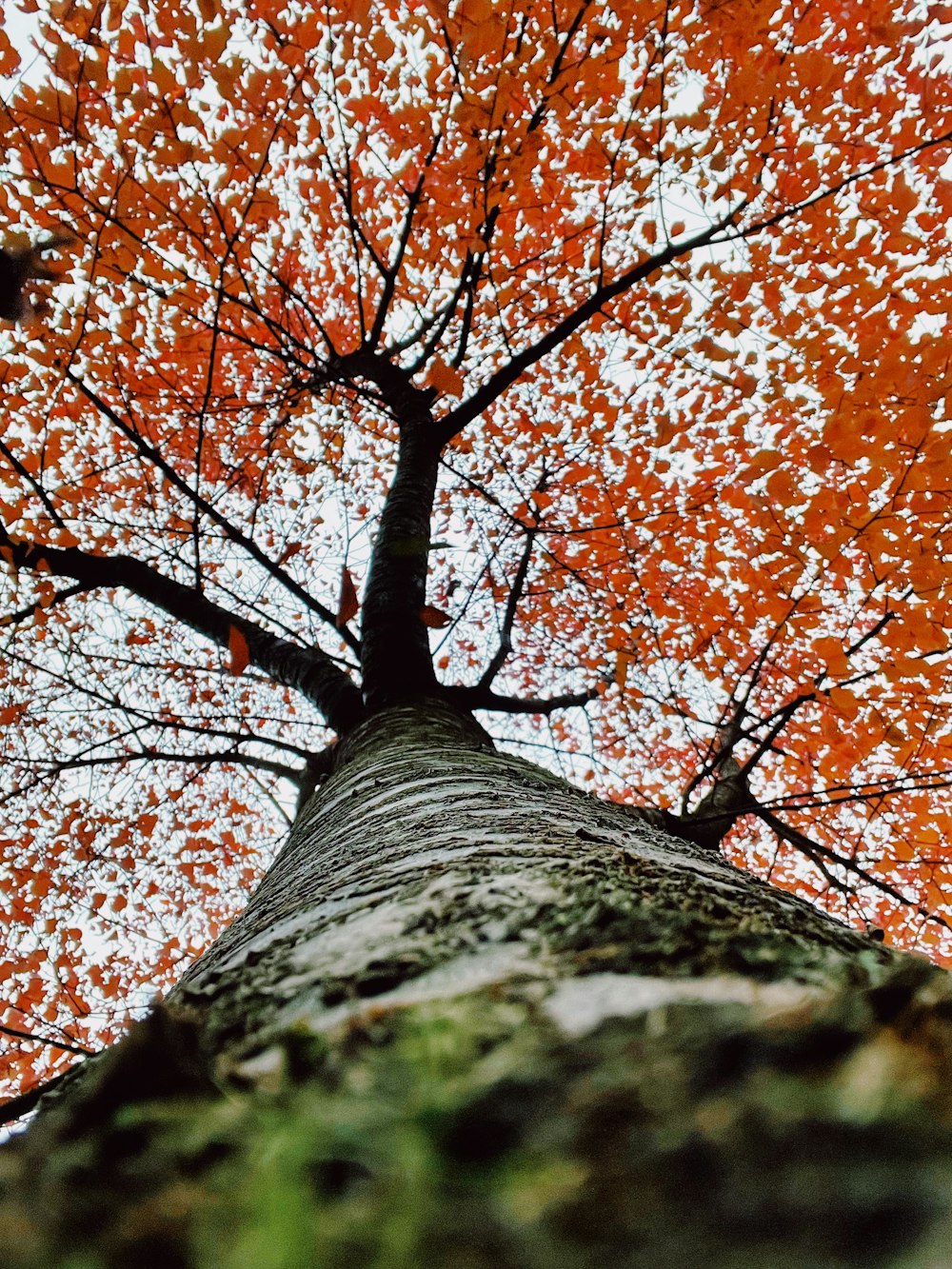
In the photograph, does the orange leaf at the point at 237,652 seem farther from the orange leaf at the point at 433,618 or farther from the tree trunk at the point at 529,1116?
the tree trunk at the point at 529,1116

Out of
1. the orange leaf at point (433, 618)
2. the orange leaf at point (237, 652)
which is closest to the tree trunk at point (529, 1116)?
the orange leaf at point (433, 618)

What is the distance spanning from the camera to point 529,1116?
330mm

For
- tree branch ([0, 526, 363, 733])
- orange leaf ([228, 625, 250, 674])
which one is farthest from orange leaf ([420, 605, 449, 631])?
orange leaf ([228, 625, 250, 674])

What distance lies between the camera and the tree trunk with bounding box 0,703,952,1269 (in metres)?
0.26

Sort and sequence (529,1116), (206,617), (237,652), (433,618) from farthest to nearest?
(206,617)
(237,652)
(433,618)
(529,1116)

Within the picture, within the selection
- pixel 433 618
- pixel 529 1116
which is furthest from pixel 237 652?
pixel 529 1116

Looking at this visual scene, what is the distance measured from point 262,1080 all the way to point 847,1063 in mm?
336

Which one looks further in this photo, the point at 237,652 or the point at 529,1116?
the point at 237,652

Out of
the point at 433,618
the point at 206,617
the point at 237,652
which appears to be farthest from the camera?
the point at 206,617

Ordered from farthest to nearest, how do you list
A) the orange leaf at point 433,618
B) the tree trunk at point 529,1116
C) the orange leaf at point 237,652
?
1. the orange leaf at point 237,652
2. the orange leaf at point 433,618
3. the tree trunk at point 529,1116

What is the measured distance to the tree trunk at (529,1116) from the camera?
10.1 inches

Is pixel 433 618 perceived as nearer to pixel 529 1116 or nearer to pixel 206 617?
pixel 206 617

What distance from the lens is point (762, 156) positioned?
14.2ft

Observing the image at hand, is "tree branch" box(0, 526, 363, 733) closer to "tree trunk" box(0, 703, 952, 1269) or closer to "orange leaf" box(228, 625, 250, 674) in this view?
"orange leaf" box(228, 625, 250, 674)
